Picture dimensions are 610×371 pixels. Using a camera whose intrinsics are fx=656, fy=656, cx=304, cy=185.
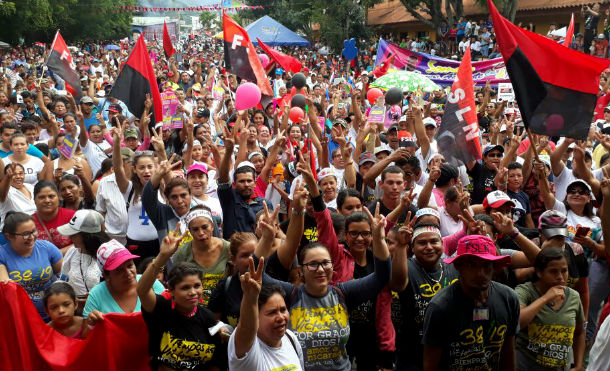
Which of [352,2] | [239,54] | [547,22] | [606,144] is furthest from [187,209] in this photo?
[352,2]

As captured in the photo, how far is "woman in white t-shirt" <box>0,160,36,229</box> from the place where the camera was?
597 centimetres

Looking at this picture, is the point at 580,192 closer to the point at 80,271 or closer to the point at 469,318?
the point at 469,318

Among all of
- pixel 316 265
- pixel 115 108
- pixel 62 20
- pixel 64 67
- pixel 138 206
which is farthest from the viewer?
pixel 62 20

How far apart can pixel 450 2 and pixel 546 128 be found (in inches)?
1006

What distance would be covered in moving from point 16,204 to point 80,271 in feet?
5.69

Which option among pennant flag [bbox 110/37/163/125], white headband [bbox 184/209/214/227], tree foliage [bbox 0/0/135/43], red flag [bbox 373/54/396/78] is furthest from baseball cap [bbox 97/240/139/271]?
tree foliage [bbox 0/0/135/43]

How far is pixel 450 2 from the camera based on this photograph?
29.7 m

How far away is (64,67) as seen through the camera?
11.4 metres

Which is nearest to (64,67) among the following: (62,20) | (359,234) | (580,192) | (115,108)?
(115,108)

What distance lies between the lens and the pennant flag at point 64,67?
443 inches

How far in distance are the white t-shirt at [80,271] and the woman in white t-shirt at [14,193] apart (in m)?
1.38

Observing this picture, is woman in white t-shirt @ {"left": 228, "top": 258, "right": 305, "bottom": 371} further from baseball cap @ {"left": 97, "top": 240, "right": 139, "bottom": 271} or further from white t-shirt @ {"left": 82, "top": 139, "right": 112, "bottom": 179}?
white t-shirt @ {"left": 82, "top": 139, "right": 112, "bottom": 179}

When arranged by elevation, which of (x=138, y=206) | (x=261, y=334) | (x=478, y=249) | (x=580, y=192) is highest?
(x=478, y=249)

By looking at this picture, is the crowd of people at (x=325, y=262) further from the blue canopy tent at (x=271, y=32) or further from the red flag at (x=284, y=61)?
the blue canopy tent at (x=271, y=32)
